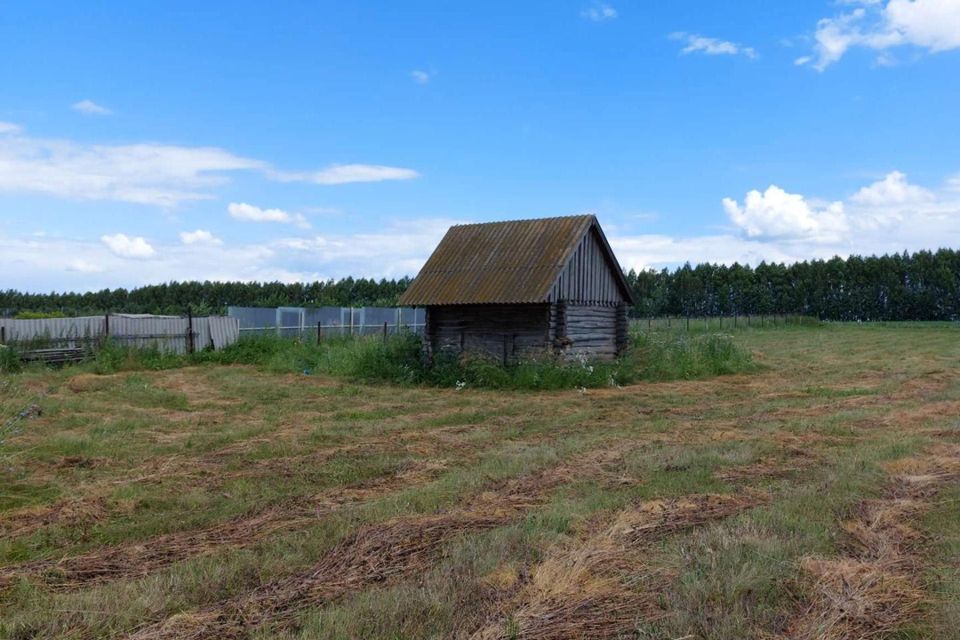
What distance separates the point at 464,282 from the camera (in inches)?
833

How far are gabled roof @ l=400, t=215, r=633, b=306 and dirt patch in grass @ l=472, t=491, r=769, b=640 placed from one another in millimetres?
13098

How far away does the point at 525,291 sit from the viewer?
1939 centimetres

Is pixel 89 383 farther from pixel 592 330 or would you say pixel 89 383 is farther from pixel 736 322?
pixel 736 322

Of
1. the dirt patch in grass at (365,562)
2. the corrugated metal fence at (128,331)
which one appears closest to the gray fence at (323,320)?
the corrugated metal fence at (128,331)

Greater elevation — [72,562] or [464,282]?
[464,282]

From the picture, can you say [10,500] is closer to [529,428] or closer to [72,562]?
[72,562]

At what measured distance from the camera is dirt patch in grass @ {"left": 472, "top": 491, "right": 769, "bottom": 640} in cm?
413

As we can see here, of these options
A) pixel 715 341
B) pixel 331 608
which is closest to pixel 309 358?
pixel 715 341

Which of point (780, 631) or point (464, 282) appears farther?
point (464, 282)

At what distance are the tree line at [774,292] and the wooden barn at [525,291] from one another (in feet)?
123

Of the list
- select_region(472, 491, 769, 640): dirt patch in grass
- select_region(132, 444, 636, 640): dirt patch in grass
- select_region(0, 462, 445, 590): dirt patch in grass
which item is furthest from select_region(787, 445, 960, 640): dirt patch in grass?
select_region(0, 462, 445, 590): dirt patch in grass

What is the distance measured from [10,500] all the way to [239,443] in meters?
3.40

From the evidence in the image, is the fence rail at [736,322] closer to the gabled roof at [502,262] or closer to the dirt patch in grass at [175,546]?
the gabled roof at [502,262]

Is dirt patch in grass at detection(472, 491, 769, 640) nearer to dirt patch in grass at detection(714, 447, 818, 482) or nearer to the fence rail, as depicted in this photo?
dirt patch in grass at detection(714, 447, 818, 482)
